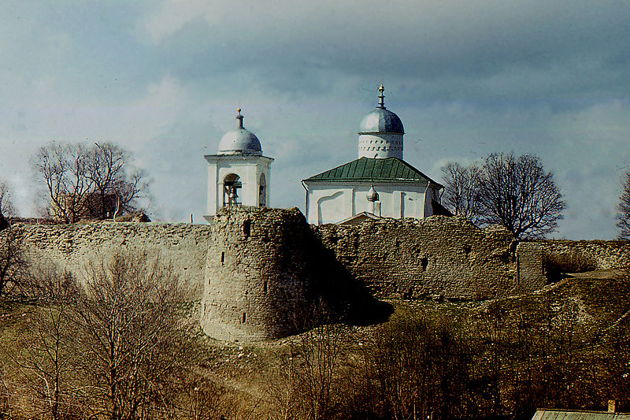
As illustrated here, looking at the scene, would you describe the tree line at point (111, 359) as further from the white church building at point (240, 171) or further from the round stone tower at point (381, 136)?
the round stone tower at point (381, 136)

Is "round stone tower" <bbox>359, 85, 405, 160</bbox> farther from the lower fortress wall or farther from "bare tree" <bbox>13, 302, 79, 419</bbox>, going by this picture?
"bare tree" <bbox>13, 302, 79, 419</bbox>

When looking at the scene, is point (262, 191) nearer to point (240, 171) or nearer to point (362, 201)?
point (240, 171)

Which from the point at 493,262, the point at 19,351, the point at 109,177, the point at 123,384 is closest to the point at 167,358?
the point at 123,384

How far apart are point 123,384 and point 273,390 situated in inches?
154

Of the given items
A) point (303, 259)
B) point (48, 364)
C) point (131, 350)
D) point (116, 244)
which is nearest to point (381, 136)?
point (116, 244)

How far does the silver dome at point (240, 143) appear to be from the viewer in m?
49.9

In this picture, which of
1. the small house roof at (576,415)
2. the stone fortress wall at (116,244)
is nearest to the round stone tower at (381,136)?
the stone fortress wall at (116,244)

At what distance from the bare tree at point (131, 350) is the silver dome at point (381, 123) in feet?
77.5

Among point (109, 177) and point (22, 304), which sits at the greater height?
point (109, 177)

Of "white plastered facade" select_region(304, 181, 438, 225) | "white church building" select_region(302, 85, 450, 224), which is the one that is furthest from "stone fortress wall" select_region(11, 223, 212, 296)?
"white plastered facade" select_region(304, 181, 438, 225)

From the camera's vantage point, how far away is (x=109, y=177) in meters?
55.3

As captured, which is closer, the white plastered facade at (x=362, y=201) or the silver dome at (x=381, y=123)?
the white plastered facade at (x=362, y=201)

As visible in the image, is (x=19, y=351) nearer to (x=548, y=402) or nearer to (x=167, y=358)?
(x=167, y=358)

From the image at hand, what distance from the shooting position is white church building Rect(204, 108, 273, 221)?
4906 cm
